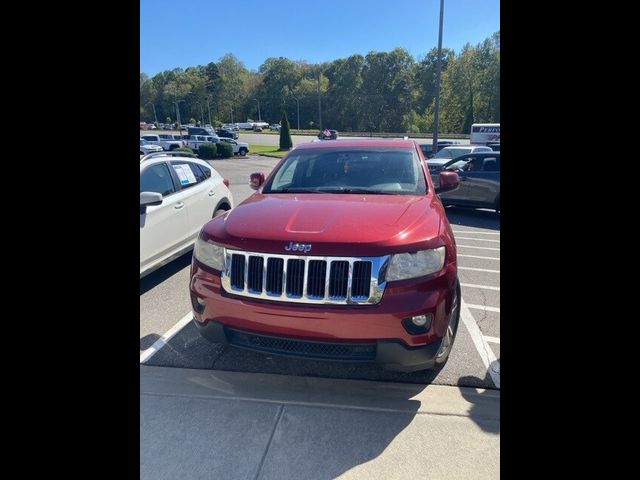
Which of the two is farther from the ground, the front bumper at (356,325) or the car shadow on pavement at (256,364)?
the front bumper at (356,325)

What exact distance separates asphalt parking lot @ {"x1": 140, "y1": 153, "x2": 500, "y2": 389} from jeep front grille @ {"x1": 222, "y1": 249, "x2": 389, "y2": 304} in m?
0.47

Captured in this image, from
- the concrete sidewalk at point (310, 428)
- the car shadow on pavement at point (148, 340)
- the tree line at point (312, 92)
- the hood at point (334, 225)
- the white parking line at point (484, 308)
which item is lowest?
the concrete sidewalk at point (310, 428)

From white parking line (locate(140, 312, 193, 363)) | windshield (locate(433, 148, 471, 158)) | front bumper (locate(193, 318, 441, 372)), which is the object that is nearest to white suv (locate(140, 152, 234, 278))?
white parking line (locate(140, 312, 193, 363))

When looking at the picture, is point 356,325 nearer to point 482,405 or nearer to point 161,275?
point 482,405

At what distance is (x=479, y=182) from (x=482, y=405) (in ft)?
25.6

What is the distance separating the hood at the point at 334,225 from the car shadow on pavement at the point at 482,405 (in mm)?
1133

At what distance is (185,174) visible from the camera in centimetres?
573

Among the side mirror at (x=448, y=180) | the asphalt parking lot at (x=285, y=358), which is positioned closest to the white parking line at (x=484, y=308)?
the asphalt parking lot at (x=285, y=358)

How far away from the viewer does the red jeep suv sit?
2402 mm

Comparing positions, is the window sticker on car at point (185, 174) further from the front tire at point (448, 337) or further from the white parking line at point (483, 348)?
the front tire at point (448, 337)

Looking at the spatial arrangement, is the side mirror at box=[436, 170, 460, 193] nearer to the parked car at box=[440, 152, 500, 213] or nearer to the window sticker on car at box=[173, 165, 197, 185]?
the window sticker on car at box=[173, 165, 197, 185]

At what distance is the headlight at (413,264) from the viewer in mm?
2428

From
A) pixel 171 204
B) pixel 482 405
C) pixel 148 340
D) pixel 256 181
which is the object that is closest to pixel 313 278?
pixel 482 405
